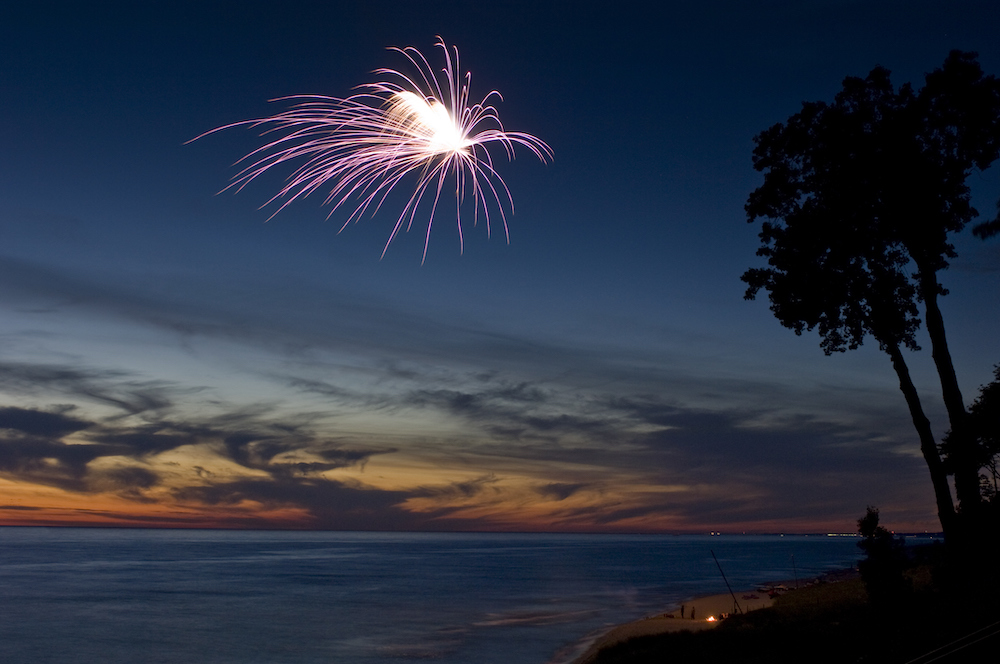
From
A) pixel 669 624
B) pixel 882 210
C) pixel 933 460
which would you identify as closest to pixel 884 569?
pixel 933 460

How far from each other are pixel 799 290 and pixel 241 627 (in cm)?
5466

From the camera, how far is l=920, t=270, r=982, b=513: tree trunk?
24.9 m

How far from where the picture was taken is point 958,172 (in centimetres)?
2633

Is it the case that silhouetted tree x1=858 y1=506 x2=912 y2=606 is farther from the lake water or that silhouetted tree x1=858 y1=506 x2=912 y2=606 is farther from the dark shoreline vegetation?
the lake water

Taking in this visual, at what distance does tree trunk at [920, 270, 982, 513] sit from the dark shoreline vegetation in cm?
296

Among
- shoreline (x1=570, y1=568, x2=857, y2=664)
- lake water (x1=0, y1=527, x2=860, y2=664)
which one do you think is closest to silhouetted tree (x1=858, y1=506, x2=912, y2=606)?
shoreline (x1=570, y1=568, x2=857, y2=664)

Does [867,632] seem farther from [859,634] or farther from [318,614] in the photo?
[318,614]

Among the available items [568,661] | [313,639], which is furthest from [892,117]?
[313,639]

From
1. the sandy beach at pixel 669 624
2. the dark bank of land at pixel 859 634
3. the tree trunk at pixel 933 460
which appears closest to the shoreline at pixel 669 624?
the sandy beach at pixel 669 624

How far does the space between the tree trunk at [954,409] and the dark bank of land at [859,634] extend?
316 centimetres

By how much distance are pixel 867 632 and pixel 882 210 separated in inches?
612

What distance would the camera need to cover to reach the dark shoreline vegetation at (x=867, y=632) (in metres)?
15.8

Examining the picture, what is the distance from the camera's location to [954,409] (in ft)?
82.7

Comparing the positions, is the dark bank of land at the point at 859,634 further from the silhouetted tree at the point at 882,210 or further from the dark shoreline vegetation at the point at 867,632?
the silhouetted tree at the point at 882,210
